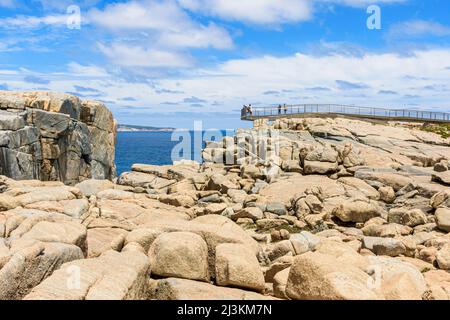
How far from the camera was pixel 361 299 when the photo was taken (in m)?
9.47

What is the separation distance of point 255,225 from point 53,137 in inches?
826

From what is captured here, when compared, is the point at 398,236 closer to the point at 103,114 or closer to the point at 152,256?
the point at 152,256

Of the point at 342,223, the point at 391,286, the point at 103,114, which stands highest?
the point at 103,114

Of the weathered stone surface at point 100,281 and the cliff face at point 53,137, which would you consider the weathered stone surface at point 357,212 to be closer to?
the weathered stone surface at point 100,281

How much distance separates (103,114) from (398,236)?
34395 mm

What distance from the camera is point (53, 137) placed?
3894 centimetres

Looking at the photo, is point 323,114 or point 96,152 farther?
point 323,114

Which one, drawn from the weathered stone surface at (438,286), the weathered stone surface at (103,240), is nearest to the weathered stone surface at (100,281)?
the weathered stone surface at (103,240)

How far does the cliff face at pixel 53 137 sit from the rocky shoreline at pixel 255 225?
22.9 ft

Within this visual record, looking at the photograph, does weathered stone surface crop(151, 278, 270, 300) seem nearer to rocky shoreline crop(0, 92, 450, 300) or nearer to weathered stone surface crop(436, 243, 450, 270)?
rocky shoreline crop(0, 92, 450, 300)

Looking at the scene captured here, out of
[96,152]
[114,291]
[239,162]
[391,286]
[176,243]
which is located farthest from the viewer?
[96,152]

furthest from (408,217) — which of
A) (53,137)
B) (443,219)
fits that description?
(53,137)

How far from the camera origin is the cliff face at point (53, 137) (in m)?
34.4
